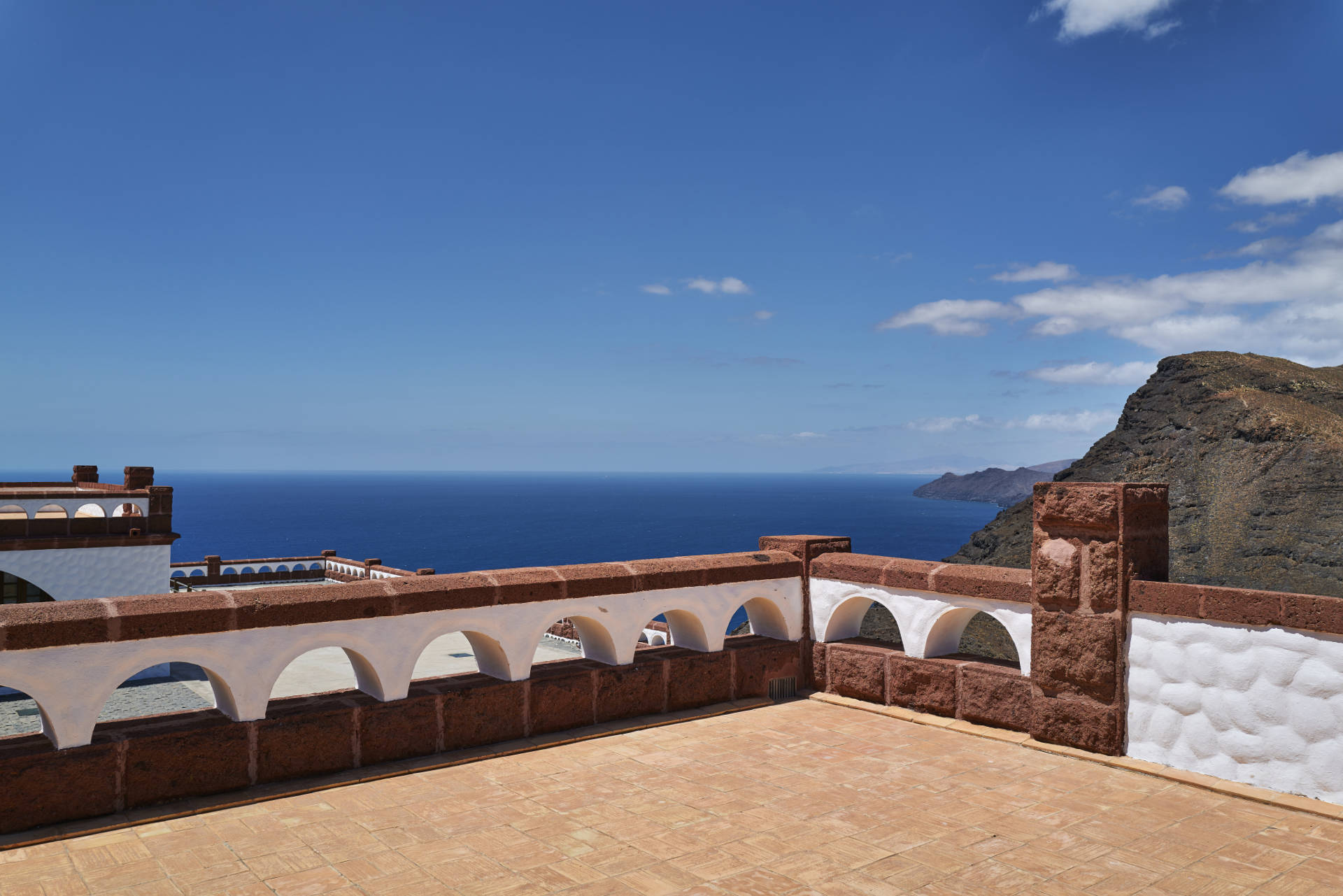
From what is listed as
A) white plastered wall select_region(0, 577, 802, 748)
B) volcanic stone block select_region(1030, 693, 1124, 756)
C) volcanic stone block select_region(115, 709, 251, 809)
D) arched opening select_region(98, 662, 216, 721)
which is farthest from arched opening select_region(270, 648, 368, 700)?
volcanic stone block select_region(1030, 693, 1124, 756)

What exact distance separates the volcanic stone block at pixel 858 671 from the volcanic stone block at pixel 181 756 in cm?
661

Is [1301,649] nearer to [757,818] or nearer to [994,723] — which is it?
[994,723]

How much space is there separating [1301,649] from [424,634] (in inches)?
303

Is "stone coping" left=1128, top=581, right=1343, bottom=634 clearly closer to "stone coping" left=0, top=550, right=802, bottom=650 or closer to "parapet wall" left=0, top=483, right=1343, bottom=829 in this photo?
"parapet wall" left=0, top=483, right=1343, bottom=829

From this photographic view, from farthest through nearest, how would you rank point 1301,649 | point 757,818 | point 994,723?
point 994,723 → point 1301,649 → point 757,818

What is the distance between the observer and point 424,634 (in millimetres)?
8430

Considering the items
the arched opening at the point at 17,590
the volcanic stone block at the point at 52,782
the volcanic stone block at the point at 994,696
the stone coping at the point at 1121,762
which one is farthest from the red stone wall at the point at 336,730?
the arched opening at the point at 17,590

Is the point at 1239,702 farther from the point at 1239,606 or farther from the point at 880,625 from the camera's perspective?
the point at 880,625

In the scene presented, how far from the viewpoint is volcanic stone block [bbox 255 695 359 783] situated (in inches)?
297

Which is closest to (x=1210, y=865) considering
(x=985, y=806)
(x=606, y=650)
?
(x=985, y=806)

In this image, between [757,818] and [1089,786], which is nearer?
[757,818]

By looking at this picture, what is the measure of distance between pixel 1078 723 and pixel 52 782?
8844 millimetres

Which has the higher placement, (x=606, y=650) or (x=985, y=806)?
(x=606, y=650)

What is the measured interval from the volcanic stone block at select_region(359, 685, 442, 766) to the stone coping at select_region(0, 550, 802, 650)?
84 cm
